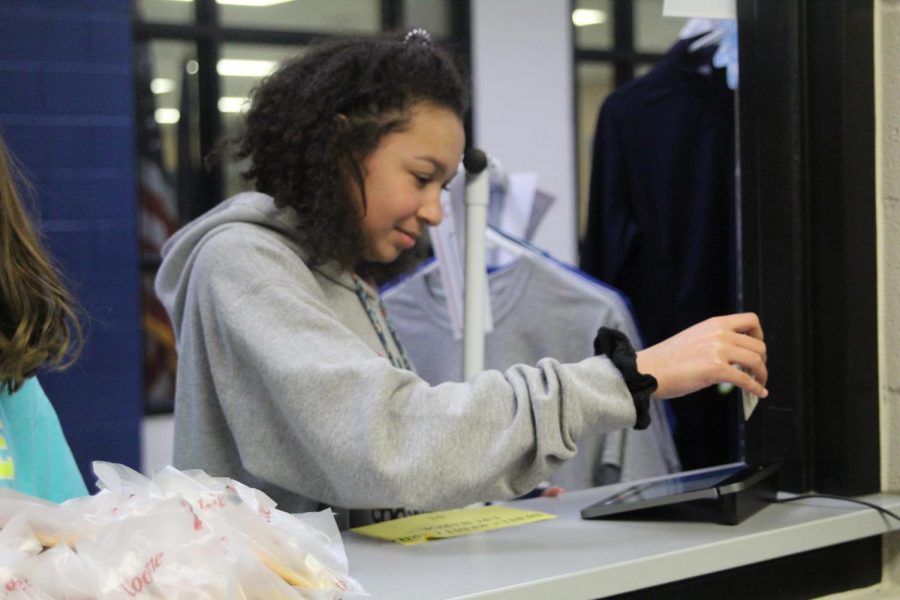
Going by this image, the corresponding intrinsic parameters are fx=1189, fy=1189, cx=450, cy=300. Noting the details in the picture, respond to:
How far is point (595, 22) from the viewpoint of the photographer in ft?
17.2

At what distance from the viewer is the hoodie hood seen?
1.35m

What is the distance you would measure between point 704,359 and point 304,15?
3.74 meters

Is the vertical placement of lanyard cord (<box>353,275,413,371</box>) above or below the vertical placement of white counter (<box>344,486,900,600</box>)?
above

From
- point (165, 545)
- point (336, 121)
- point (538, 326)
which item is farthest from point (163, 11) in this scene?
point (165, 545)

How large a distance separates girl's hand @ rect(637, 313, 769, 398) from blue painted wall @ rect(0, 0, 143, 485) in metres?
2.91

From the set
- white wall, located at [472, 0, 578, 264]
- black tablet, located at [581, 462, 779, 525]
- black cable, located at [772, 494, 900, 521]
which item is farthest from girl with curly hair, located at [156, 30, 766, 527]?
white wall, located at [472, 0, 578, 264]

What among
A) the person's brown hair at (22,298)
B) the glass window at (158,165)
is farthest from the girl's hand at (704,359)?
the glass window at (158,165)

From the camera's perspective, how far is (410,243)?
4.89 ft

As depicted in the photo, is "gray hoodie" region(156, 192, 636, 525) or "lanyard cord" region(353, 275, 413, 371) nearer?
"gray hoodie" region(156, 192, 636, 525)

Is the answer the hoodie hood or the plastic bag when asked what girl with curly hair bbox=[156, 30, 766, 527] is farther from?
the plastic bag

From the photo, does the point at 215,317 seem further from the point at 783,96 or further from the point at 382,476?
the point at 783,96

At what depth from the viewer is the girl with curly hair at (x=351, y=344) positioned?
3.66 feet

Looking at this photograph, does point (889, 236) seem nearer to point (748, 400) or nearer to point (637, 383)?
point (748, 400)

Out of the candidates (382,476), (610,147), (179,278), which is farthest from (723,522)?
(610,147)
